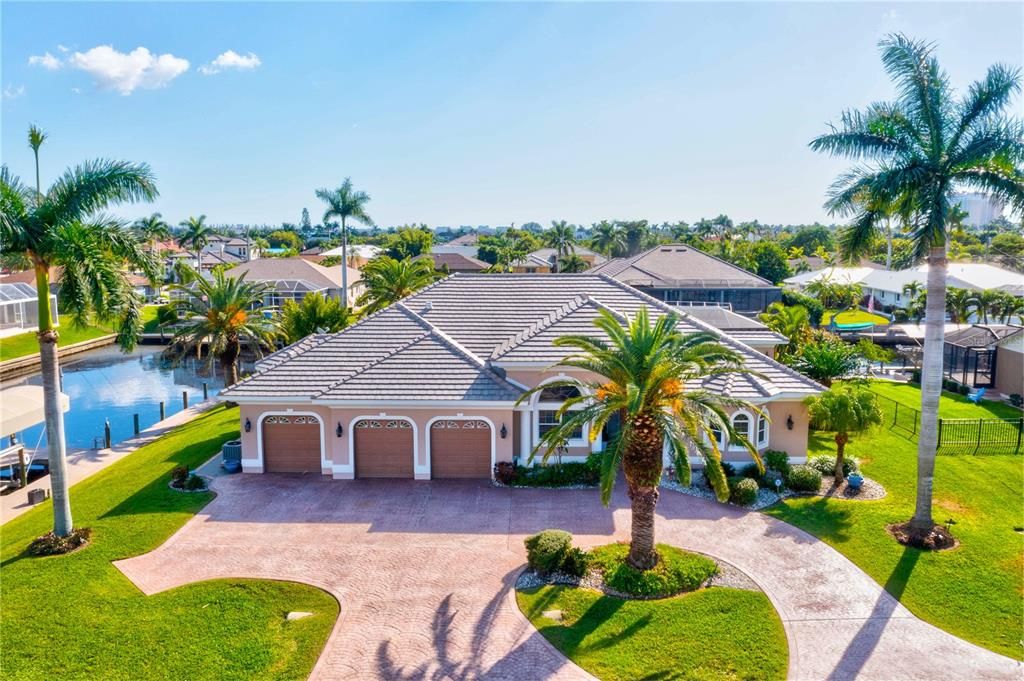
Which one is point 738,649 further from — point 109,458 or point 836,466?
point 109,458

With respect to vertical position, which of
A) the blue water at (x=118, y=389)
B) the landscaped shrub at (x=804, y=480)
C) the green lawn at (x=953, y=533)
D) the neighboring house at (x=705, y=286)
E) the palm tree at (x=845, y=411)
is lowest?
the blue water at (x=118, y=389)

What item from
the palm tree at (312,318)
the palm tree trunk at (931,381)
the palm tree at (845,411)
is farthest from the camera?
the palm tree at (312,318)

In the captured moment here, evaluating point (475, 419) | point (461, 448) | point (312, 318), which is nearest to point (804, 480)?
point (475, 419)

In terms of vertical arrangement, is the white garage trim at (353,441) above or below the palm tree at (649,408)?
below

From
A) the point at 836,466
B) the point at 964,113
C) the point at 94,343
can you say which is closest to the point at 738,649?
the point at 836,466

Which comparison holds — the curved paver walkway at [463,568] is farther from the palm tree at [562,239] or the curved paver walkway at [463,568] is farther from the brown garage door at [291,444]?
the palm tree at [562,239]

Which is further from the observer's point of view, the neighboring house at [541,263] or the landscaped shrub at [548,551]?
the neighboring house at [541,263]

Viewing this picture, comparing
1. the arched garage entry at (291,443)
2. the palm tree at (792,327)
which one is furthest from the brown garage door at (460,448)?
the palm tree at (792,327)

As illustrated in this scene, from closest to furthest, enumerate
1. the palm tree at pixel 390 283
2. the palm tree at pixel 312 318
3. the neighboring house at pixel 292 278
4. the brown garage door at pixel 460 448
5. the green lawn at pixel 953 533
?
the green lawn at pixel 953 533, the brown garage door at pixel 460 448, the palm tree at pixel 312 318, the palm tree at pixel 390 283, the neighboring house at pixel 292 278
